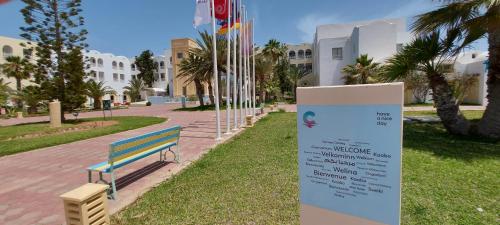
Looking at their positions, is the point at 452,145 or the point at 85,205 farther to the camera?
the point at 452,145

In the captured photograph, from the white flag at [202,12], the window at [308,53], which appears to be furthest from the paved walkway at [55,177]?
the window at [308,53]

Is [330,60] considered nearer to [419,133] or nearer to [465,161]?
[419,133]

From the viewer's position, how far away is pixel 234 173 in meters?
5.48

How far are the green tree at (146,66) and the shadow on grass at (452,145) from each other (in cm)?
7271

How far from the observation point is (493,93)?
8.14 metres

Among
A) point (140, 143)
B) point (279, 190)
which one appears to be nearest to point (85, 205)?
point (140, 143)

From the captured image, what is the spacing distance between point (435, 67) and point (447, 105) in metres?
1.25

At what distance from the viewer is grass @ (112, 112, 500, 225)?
139 inches

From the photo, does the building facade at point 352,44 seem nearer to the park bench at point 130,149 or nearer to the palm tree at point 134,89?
the park bench at point 130,149

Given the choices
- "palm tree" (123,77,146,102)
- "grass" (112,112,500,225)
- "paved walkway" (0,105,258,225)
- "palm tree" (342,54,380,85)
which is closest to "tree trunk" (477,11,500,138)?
"grass" (112,112,500,225)

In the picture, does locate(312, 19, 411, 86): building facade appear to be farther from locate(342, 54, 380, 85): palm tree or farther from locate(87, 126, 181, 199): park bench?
locate(87, 126, 181, 199): park bench

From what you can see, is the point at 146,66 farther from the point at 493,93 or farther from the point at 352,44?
the point at 493,93

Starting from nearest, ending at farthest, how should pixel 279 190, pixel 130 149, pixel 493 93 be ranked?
1. pixel 279 190
2. pixel 130 149
3. pixel 493 93

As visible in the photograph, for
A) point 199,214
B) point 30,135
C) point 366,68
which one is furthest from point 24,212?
point 366,68
